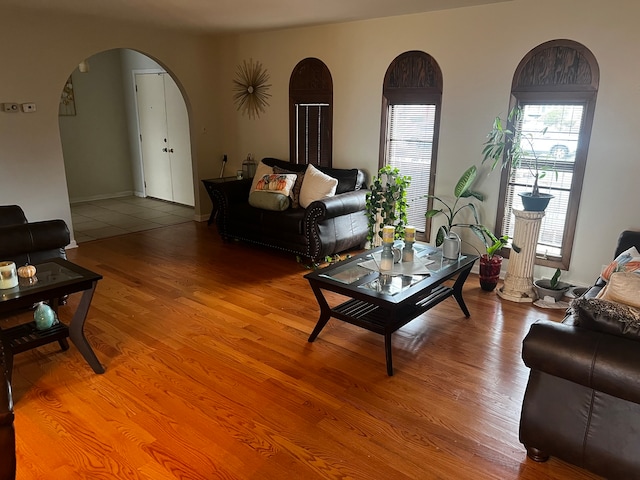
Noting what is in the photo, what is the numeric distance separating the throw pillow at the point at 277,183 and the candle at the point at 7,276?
9.26 ft

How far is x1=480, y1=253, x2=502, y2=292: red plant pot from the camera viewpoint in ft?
13.5

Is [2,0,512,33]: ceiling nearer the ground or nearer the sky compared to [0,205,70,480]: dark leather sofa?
nearer the sky

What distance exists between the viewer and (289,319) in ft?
11.6

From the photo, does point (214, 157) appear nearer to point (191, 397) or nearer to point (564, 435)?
point (191, 397)

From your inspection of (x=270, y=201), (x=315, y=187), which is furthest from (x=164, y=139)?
(x=315, y=187)

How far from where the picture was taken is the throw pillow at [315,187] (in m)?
4.91

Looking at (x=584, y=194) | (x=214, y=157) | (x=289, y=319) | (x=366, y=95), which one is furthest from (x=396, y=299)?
(x=214, y=157)

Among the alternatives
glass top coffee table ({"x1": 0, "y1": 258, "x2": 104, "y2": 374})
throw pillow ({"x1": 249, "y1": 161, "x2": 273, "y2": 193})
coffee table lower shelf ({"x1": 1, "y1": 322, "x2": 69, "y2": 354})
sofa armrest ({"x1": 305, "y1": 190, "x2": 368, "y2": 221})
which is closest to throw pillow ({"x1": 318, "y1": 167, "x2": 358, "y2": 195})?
sofa armrest ({"x1": 305, "y1": 190, "x2": 368, "y2": 221})

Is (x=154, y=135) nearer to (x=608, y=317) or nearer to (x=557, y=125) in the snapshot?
(x=557, y=125)

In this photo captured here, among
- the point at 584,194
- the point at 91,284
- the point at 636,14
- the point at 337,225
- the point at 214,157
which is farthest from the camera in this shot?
the point at 214,157

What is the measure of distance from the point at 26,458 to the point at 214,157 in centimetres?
502

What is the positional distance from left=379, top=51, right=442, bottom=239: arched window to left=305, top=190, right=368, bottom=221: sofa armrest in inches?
18.9

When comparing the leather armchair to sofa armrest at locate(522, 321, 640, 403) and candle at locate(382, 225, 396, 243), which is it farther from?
sofa armrest at locate(522, 321, 640, 403)

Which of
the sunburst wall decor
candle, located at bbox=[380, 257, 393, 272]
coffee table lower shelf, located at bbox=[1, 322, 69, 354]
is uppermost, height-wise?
the sunburst wall decor
